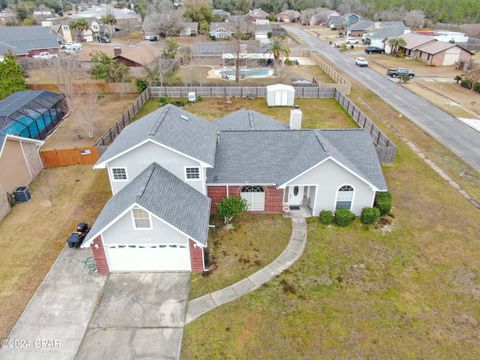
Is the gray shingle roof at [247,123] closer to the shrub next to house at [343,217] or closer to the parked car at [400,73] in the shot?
the shrub next to house at [343,217]

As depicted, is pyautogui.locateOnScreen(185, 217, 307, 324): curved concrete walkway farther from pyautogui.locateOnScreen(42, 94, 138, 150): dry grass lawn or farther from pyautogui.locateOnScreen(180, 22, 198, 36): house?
pyautogui.locateOnScreen(180, 22, 198, 36): house

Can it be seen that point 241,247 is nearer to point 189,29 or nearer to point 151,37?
point 151,37

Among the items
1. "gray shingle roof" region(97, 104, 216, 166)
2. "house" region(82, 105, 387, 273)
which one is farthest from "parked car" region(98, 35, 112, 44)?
"house" region(82, 105, 387, 273)

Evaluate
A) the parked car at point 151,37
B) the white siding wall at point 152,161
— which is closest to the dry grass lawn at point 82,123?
the white siding wall at point 152,161

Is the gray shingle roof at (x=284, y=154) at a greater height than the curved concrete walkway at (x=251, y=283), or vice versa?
the gray shingle roof at (x=284, y=154)

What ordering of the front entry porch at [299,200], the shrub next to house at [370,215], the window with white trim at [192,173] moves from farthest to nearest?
the front entry porch at [299,200], the shrub next to house at [370,215], the window with white trim at [192,173]
